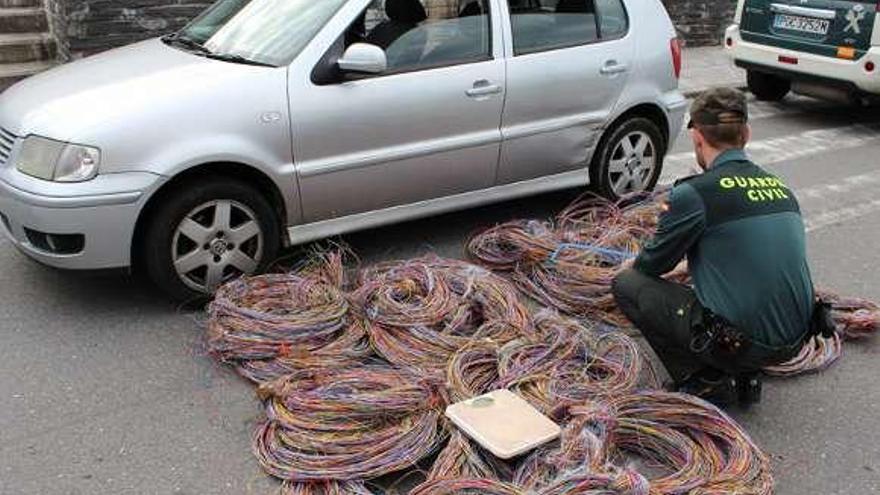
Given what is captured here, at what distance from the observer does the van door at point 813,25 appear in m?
8.32

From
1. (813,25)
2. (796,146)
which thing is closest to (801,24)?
(813,25)

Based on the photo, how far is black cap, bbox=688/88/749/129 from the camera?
3359mm

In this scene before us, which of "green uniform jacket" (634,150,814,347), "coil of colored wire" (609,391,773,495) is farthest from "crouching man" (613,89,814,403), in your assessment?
"coil of colored wire" (609,391,773,495)

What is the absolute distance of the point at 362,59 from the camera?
4.31m

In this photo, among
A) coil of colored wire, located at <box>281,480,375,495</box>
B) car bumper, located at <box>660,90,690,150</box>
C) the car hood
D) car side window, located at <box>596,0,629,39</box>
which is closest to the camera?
coil of colored wire, located at <box>281,480,375,495</box>

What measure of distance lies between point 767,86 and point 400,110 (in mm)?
6840

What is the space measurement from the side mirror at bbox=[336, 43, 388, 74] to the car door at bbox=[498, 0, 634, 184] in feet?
3.21

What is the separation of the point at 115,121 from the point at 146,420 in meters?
1.39

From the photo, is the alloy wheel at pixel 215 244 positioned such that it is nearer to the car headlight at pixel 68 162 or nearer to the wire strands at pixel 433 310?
the car headlight at pixel 68 162

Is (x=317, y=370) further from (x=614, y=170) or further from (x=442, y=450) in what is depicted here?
(x=614, y=170)

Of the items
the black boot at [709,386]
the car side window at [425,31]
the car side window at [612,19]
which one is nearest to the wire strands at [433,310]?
the black boot at [709,386]

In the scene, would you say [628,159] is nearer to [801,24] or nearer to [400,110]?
[400,110]

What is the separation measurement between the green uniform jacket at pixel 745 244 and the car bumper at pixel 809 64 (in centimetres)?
580

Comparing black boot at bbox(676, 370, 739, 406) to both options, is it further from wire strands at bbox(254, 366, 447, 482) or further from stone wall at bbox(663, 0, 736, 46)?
stone wall at bbox(663, 0, 736, 46)
